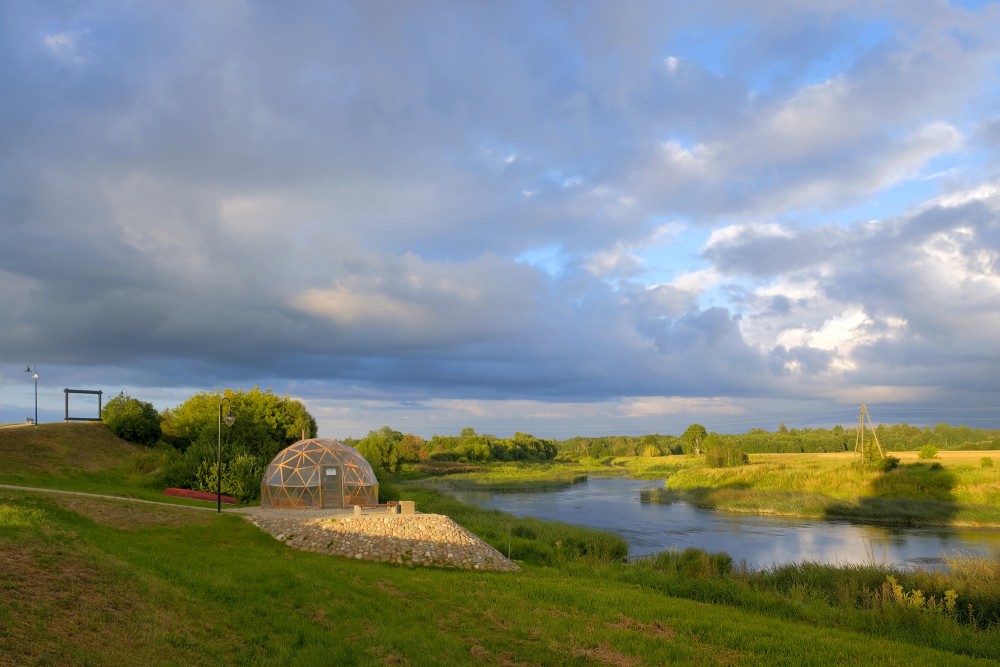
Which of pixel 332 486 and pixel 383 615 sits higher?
pixel 332 486

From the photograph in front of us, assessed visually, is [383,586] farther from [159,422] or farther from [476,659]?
[159,422]

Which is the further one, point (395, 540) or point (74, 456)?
point (74, 456)

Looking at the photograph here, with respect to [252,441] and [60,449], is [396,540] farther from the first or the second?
[60,449]

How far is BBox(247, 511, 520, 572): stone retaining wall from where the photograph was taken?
19.8 metres

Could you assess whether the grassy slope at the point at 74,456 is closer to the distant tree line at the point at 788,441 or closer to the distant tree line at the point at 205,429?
the distant tree line at the point at 205,429

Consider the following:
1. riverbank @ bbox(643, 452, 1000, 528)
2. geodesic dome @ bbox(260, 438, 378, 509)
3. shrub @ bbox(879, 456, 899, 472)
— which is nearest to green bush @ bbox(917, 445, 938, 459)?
riverbank @ bbox(643, 452, 1000, 528)

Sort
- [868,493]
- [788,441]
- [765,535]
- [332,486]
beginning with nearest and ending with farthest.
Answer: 1. [332,486]
2. [765,535]
3. [868,493]
4. [788,441]

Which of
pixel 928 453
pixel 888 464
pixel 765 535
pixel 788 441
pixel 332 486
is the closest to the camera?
pixel 332 486

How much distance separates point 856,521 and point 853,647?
33709 mm

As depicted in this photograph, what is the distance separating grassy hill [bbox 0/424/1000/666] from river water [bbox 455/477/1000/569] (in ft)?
32.6

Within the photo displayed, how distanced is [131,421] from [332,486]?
29386 millimetres

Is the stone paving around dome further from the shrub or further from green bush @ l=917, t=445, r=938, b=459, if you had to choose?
green bush @ l=917, t=445, r=938, b=459

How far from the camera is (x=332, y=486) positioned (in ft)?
97.9

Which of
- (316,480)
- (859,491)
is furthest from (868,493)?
(316,480)
